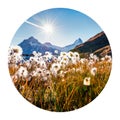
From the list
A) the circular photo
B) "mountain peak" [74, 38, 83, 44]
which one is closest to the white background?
the circular photo

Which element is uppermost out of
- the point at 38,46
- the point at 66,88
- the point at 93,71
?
the point at 38,46

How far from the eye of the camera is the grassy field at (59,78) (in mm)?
2227

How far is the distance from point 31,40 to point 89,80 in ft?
1.27

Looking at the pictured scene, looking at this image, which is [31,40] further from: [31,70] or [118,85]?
[118,85]

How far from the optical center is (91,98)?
89.0 inches

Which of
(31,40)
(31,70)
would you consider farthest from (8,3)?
(31,70)

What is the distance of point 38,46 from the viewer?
2232 mm

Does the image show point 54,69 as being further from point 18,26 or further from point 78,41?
point 18,26

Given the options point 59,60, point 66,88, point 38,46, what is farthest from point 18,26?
point 66,88

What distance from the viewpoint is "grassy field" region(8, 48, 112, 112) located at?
7.30 ft

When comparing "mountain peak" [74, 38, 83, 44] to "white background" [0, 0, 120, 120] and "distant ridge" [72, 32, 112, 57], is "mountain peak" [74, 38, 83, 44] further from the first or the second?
"white background" [0, 0, 120, 120]

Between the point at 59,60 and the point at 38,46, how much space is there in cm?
14

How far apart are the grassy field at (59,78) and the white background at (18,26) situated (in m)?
0.04

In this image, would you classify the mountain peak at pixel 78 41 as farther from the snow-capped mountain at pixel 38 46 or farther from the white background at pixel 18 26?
the white background at pixel 18 26
